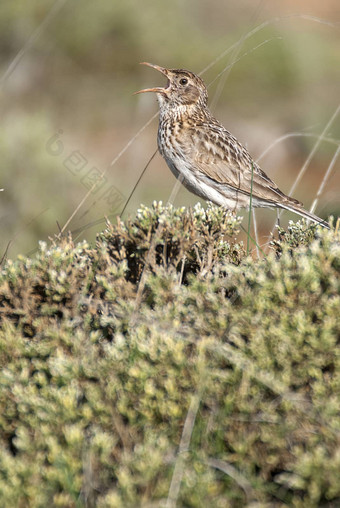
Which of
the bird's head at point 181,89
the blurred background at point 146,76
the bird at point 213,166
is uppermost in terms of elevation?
the blurred background at point 146,76

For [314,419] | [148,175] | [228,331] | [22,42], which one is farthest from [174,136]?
[22,42]

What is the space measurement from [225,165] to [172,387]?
3.85 meters

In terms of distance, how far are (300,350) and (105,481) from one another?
880mm

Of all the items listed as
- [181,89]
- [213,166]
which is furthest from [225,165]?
[181,89]

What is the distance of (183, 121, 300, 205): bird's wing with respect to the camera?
5977 mm

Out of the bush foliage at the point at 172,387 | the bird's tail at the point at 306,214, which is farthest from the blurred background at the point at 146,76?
the bush foliage at the point at 172,387

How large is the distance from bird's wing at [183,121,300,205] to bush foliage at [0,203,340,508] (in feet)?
8.79

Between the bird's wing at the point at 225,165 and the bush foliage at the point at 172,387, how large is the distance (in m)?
2.68

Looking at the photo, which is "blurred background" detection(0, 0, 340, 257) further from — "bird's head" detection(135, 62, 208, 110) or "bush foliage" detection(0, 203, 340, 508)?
"bush foliage" detection(0, 203, 340, 508)

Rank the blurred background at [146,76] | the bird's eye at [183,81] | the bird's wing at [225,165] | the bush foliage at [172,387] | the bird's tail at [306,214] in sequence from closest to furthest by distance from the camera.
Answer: the bush foliage at [172,387] < the bird's tail at [306,214] < the bird's wing at [225,165] < the bird's eye at [183,81] < the blurred background at [146,76]

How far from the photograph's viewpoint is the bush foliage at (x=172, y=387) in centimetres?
229

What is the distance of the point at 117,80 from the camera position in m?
18.2

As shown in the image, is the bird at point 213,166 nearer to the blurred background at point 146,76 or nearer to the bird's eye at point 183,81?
the bird's eye at point 183,81

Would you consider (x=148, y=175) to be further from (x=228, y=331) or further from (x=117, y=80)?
(x=228, y=331)
